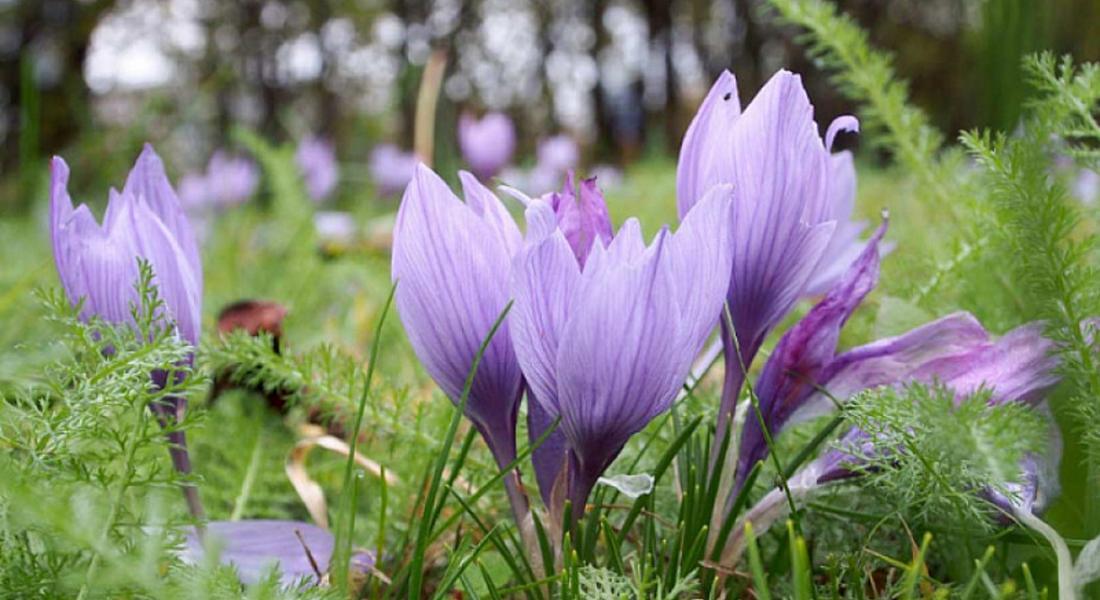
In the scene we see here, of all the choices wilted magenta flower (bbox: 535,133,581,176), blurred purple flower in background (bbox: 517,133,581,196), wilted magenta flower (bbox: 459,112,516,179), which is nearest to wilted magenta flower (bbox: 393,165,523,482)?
wilted magenta flower (bbox: 459,112,516,179)

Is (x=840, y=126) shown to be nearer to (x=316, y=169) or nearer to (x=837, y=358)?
(x=837, y=358)

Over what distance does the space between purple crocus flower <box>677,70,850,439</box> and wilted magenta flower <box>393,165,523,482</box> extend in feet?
0.36

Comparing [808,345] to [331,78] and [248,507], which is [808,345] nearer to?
[248,507]

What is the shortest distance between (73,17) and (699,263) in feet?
12.7

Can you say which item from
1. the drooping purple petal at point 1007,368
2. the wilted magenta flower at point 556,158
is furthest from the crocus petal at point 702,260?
the wilted magenta flower at point 556,158

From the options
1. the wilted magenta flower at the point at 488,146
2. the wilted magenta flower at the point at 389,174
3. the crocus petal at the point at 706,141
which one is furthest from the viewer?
the wilted magenta flower at the point at 389,174

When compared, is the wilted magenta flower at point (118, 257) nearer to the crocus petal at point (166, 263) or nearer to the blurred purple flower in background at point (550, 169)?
the crocus petal at point (166, 263)

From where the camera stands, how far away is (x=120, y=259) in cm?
55

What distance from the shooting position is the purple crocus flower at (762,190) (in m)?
0.50

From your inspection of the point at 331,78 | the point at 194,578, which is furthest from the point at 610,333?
the point at 331,78

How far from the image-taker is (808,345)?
54 centimetres

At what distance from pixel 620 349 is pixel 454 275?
91 mm

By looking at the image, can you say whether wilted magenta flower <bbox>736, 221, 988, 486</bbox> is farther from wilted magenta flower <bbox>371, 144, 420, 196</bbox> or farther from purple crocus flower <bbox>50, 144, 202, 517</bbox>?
wilted magenta flower <bbox>371, 144, 420, 196</bbox>

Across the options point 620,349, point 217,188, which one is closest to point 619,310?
point 620,349
